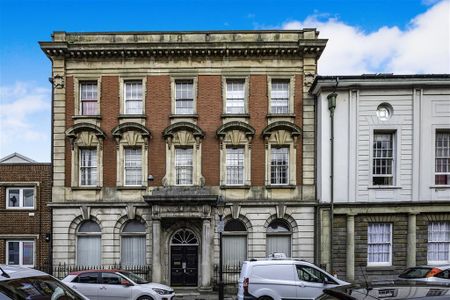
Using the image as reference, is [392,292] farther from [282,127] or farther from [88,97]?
[88,97]

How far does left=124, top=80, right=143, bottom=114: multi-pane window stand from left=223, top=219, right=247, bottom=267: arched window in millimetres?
7500

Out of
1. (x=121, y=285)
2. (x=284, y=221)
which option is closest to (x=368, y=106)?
(x=284, y=221)

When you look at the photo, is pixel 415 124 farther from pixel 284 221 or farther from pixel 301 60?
pixel 284 221

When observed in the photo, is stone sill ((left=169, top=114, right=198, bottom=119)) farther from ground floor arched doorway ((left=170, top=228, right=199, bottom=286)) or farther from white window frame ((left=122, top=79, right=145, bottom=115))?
ground floor arched doorway ((left=170, top=228, right=199, bottom=286))

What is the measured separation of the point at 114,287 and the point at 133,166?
7.46 m

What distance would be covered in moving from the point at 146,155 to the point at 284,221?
25.3ft

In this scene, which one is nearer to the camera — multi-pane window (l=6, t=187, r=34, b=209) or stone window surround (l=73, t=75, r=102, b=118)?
stone window surround (l=73, t=75, r=102, b=118)

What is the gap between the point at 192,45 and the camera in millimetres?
19859

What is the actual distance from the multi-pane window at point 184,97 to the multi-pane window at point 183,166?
2.06 m

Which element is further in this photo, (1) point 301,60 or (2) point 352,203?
(1) point 301,60

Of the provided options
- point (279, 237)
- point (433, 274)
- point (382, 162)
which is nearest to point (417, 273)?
point (433, 274)

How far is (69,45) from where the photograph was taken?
20.1 meters

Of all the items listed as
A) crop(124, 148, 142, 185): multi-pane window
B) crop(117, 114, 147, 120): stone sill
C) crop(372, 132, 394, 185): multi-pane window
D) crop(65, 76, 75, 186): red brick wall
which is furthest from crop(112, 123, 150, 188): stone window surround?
crop(372, 132, 394, 185): multi-pane window

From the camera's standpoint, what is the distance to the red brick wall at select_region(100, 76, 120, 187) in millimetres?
19953
